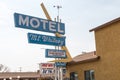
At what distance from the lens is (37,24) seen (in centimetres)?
2200

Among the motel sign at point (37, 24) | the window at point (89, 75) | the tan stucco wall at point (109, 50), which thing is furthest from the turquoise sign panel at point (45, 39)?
the window at point (89, 75)

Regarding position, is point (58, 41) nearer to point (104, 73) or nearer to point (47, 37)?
point (47, 37)

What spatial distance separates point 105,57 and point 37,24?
6.70m

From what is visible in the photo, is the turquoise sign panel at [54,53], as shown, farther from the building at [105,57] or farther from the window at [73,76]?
the window at [73,76]

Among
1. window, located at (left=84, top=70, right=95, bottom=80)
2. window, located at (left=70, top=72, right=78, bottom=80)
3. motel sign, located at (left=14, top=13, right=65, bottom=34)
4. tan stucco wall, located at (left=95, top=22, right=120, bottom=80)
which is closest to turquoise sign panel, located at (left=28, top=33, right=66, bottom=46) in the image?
motel sign, located at (left=14, top=13, right=65, bottom=34)

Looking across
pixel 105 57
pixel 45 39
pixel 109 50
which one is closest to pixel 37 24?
pixel 45 39

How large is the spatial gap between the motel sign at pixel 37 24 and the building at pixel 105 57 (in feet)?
11.9

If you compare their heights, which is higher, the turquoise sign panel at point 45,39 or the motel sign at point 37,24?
the motel sign at point 37,24

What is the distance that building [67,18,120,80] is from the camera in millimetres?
22812

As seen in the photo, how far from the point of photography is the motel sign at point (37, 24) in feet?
66.9

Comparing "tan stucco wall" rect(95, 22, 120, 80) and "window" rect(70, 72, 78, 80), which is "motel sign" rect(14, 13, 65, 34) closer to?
"tan stucco wall" rect(95, 22, 120, 80)

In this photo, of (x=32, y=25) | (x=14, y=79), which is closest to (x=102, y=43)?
(x=32, y=25)

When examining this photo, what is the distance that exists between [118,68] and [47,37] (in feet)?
20.6

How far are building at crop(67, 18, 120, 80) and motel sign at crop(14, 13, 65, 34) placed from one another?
362cm
